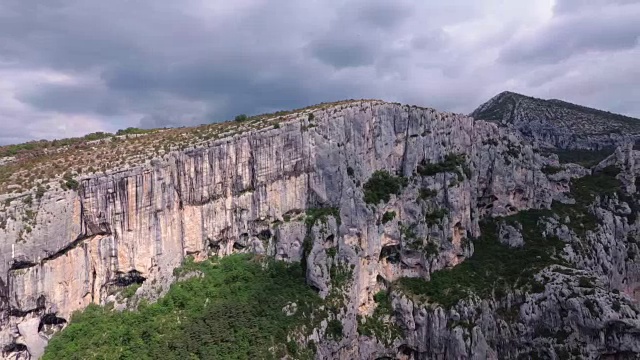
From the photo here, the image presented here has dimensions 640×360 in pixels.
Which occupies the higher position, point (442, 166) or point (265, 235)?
point (442, 166)

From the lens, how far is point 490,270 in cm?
6488

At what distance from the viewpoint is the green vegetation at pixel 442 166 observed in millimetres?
69938

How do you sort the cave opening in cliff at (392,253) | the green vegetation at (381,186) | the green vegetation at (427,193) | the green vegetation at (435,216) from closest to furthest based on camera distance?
the green vegetation at (381,186)
the cave opening in cliff at (392,253)
the green vegetation at (435,216)
the green vegetation at (427,193)

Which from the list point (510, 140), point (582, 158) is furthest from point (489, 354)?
point (582, 158)

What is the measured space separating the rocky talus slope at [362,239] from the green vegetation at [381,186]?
10.2 inches

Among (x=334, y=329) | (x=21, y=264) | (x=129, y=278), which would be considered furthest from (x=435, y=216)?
(x=21, y=264)

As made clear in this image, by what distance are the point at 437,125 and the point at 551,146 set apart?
319 feet

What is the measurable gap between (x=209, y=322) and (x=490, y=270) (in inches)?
1663

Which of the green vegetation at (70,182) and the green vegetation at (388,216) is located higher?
the green vegetation at (70,182)

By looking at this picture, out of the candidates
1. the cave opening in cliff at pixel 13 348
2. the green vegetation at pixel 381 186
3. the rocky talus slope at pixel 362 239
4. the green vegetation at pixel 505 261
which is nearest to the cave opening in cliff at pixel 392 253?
the rocky talus slope at pixel 362 239

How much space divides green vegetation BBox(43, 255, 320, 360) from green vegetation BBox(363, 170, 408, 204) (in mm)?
16717

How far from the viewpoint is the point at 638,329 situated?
54125 mm

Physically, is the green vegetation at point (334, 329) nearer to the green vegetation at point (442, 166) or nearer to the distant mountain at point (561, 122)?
the green vegetation at point (442, 166)

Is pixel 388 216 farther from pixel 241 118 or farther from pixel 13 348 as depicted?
pixel 13 348
